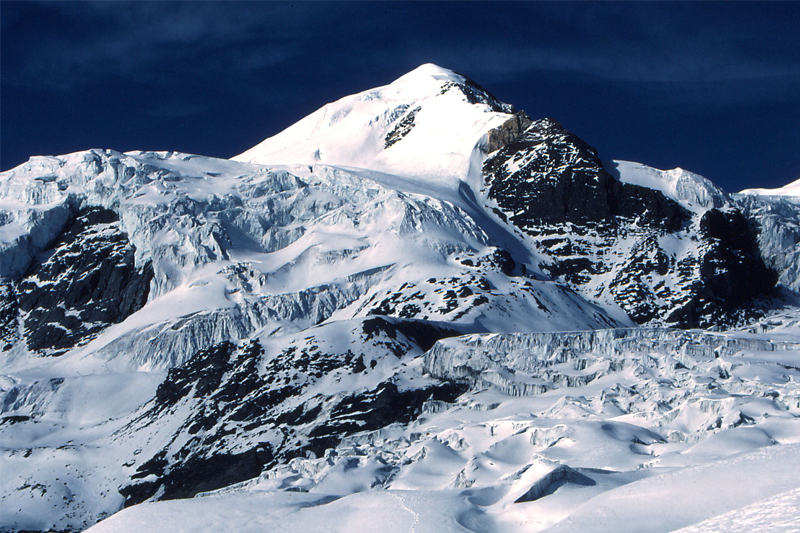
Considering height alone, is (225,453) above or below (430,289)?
below

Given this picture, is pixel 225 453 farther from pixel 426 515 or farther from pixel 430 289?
pixel 426 515

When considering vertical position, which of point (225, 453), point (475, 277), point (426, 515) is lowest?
point (225, 453)

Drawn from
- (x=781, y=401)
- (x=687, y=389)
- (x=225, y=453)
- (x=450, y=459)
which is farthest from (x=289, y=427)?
(x=781, y=401)

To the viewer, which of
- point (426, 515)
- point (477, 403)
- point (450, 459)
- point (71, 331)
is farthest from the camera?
point (71, 331)

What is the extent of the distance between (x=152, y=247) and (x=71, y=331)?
22.3 meters

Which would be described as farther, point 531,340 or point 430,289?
point 430,289

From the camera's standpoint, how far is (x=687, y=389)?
107688 millimetres

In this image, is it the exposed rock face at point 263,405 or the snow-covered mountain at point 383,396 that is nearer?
the snow-covered mountain at point 383,396

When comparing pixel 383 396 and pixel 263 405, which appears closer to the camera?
pixel 383 396

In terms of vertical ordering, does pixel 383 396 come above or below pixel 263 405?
above

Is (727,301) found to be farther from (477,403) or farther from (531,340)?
(477,403)

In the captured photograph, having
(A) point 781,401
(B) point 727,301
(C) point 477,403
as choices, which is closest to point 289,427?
(C) point 477,403

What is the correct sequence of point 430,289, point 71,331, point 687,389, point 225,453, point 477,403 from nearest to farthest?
point 687,389
point 477,403
point 225,453
point 430,289
point 71,331

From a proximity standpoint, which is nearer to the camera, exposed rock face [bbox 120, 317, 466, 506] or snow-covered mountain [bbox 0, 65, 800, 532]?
snow-covered mountain [bbox 0, 65, 800, 532]
